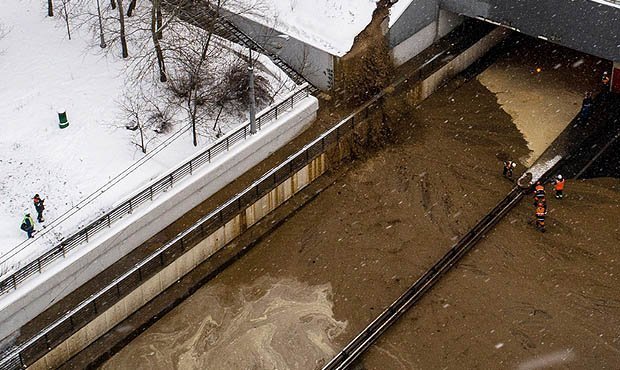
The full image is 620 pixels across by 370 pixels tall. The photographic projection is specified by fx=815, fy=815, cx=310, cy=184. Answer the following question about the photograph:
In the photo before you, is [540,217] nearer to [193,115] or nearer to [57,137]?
[193,115]

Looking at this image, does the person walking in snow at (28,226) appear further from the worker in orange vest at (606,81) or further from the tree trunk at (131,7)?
the worker in orange vest at (606,81)

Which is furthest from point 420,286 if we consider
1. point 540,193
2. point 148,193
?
point 148,193

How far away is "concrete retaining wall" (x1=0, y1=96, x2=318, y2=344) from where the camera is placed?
21.3 meters

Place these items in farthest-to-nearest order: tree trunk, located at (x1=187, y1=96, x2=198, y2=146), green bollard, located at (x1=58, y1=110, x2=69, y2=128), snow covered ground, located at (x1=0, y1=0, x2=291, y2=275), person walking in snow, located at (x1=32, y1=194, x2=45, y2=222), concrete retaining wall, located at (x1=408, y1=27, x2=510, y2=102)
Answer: concrete retaining wall, located at (x1=408, y1=27, x2=510, y2=102) → green bollard, located at (x1=58, y1=110, x2=69, y2=128) → tree trunk, located at (x1=187, y1=96, x2=198, y2=146) → snow covered ground, located at (x1=0, y1=0, x2=291, y2=275) → person walking in snow, located at (x1=32, y1=194, x2=45, y2=222)

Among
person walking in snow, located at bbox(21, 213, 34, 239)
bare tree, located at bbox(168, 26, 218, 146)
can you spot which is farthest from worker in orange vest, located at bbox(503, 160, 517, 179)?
person walking in snow, located at bbox(21, 213, 34, 239)

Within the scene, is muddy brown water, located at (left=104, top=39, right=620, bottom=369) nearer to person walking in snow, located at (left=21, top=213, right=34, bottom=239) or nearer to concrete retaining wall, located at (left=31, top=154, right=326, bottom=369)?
concrete retaining wall, located at (left=31, top=154, right=326, bottom=369)

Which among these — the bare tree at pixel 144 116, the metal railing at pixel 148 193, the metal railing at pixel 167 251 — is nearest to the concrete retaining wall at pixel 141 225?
the metal railing at pixel 148 193

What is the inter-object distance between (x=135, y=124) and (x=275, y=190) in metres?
5.10

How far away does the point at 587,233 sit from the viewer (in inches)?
1003

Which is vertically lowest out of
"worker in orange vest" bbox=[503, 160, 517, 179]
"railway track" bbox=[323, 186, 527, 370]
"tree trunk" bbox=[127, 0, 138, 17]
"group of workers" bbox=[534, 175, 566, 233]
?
"railway track" bbox=[323, 186, 527, 370]

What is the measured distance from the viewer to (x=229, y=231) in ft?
82.0

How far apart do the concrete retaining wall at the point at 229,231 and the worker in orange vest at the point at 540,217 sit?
650 cm

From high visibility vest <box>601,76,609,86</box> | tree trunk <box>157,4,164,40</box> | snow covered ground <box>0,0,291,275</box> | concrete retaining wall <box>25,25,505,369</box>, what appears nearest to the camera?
concrete retaining wall <box>25,25,505,369</box>

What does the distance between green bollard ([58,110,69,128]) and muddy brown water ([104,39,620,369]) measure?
7401mm
